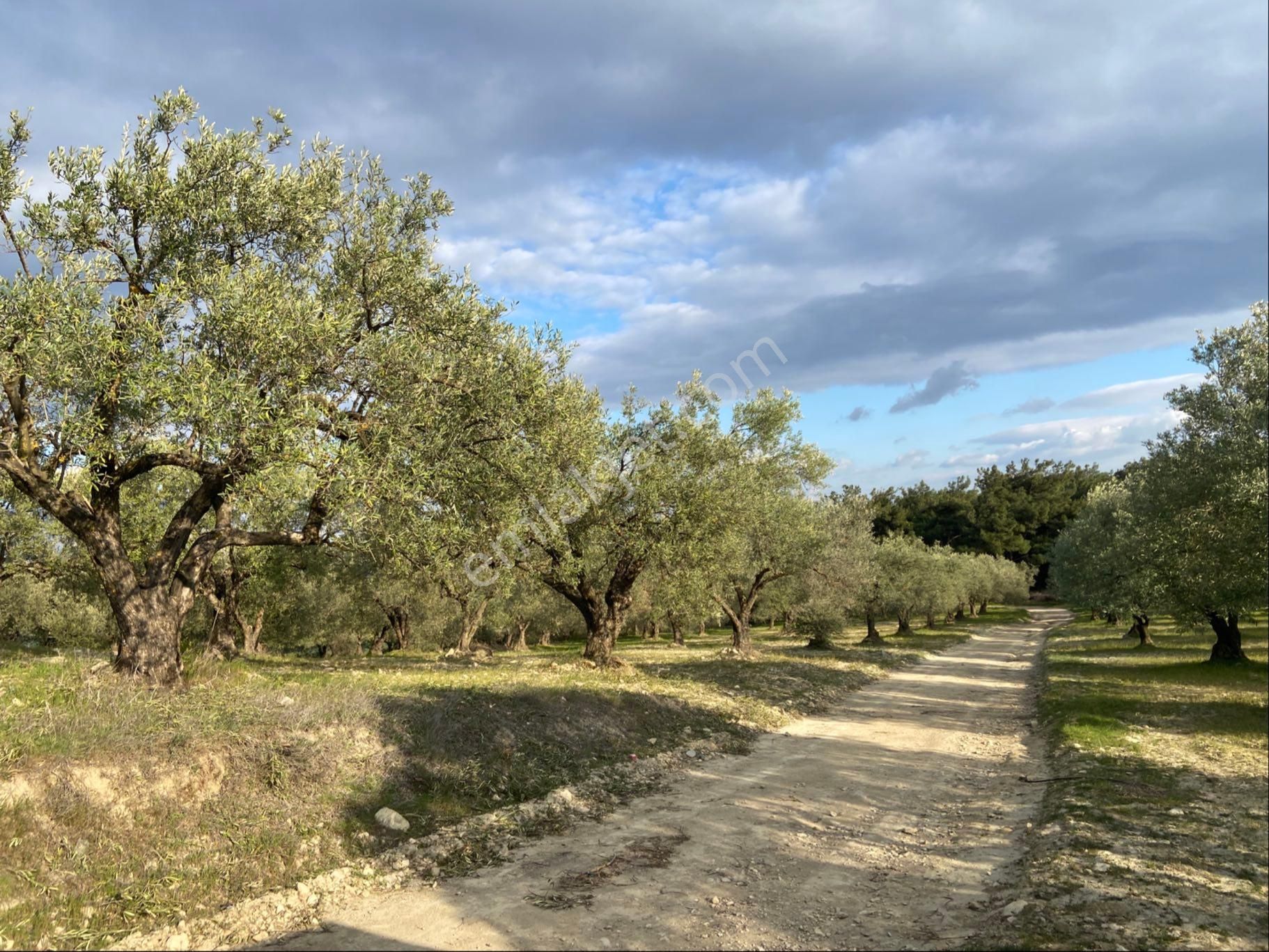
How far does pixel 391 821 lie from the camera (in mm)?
10188

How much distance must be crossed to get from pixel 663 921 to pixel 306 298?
12.1 m

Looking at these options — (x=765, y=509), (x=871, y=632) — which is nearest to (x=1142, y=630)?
(x=871, y=632)

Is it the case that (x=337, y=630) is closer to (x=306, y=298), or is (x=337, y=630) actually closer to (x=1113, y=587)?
(x=306, y=298)

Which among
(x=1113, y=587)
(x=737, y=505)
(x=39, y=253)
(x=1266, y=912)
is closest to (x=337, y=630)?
(x=737, y=505)

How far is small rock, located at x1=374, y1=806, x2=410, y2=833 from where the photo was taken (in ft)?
33.2

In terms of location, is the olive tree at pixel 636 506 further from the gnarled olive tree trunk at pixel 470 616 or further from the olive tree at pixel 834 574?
the gnarled olive tree trunk at pixel 470 616

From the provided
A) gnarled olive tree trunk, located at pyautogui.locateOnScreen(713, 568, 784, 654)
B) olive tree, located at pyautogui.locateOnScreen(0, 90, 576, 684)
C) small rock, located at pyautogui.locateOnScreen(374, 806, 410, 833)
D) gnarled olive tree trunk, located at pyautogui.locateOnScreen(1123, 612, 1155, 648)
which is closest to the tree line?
olive tree, located at pyautogui.locateOnScreen(0, 90, 576, 684)

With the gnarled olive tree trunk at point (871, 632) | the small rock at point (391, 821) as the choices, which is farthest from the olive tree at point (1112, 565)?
the small rock at point (391, 821)

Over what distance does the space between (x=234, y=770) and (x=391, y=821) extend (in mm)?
2290

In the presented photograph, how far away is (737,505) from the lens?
2594 centimetres

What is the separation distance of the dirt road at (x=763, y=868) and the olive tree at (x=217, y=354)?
759 centimetres

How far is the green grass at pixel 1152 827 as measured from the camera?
6949mm

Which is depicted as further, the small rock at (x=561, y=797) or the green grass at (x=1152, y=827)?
the small rock at (x=561, y=797)

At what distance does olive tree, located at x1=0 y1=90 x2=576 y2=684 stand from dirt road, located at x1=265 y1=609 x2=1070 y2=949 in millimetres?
7591
